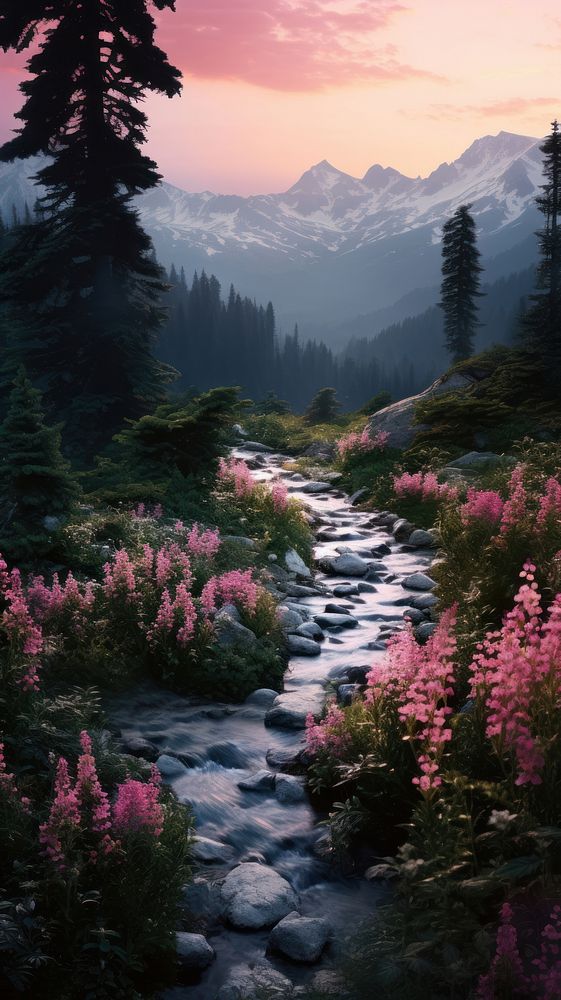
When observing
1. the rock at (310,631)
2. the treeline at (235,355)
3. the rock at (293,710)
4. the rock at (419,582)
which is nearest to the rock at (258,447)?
the rock at (419,582)

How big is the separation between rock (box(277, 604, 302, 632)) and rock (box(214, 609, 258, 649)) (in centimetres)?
101

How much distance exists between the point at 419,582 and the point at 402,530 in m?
3.50

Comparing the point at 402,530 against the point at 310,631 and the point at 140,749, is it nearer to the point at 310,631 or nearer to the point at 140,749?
the point at 310,631

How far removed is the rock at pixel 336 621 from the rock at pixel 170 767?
3921 millimetres

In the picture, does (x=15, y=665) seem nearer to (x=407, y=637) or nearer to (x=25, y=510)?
(x=407, y=637)

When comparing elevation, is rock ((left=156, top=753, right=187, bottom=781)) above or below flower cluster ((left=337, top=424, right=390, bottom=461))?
below

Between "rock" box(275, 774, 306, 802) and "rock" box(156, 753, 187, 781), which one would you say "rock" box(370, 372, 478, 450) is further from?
"rock" box(156, 753, 187, 781)

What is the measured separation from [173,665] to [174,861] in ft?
10.6

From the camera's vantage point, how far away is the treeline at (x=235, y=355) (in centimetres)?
10538

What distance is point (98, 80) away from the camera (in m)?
17.1

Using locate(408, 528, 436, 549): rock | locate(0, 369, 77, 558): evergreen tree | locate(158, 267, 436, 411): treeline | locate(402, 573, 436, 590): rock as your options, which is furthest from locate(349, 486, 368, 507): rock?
locate(158, 267, 436, 411): treeline

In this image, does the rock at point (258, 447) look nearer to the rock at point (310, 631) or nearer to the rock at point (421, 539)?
the rock at point (421, 539)

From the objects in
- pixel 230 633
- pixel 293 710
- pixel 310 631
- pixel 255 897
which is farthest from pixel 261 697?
pixel 255 897

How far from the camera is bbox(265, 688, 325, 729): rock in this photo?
263 inches
